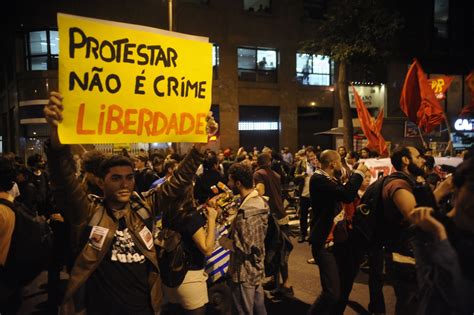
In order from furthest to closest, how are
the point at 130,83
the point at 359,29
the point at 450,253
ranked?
the point at 359,29, the point at 130,83, the point at 450,253

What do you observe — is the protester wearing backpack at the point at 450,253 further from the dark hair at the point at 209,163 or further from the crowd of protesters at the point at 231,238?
the dark hair at the point at 209,163

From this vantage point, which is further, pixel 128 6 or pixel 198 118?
pixel 128 6

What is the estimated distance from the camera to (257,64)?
882 inches

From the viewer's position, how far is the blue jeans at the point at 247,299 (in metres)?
3.60

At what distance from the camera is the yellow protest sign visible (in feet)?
8.78

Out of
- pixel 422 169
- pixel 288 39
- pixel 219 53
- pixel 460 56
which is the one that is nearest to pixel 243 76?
pixel 219 53

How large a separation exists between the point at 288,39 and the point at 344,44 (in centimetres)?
734

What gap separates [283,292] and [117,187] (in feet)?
11.9

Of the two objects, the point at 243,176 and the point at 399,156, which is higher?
the point at 399,156

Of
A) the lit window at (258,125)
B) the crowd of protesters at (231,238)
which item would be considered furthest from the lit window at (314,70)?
the crowd of protesters at (231,238)

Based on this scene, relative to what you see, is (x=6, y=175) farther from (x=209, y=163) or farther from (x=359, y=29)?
(x=359, y=29)

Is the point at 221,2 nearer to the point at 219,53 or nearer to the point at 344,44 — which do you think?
the point at 219,53

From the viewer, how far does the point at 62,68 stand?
264cm

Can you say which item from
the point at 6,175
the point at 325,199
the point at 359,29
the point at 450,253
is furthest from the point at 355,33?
the point at 450,253
